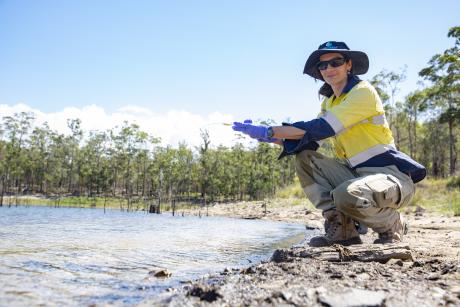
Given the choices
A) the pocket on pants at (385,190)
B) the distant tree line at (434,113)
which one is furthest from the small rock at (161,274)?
the distant tree line at (434,113)

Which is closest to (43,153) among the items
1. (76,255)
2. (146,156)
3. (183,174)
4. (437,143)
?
(146,156)

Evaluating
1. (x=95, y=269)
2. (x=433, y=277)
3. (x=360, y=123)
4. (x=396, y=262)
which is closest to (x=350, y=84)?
(x=360, y=123)

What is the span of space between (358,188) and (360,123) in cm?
71

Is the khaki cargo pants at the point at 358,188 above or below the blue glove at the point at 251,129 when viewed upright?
below

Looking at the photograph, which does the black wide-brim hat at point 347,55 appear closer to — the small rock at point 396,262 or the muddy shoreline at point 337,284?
the muddy shoreline at point 337,284

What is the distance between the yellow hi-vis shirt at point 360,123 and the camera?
3615 millimetres

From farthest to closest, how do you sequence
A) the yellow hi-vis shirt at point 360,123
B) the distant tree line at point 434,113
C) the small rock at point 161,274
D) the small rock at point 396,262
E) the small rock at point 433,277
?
the distant tree line at point 434,113, the yellow hi-vis shirt at point 360,123, the small rock at point 161,274, the small rock at point 396,262, the small rock at point 433,277

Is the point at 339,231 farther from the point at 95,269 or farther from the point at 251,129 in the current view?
the point at 95,269

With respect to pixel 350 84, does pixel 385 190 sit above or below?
below

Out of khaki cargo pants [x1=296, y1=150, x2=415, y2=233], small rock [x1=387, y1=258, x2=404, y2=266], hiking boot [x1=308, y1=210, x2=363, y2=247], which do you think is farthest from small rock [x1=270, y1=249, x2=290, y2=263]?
small rock [x1=387, y1=258, x2=404, y2=266]

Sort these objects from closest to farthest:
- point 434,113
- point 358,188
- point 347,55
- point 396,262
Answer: point 396,262 → point 358,188 → point 347,55 → point 434,113

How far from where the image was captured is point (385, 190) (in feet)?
11.5

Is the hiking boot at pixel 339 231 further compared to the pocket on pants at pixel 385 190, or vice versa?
the hiking boot at pixel 339 231

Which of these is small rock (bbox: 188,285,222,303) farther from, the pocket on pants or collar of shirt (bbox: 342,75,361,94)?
collar of shirt (bbox: 342,75,361,94)
